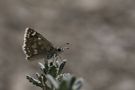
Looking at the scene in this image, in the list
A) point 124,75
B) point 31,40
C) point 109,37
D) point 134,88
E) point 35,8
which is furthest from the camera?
point 35,8

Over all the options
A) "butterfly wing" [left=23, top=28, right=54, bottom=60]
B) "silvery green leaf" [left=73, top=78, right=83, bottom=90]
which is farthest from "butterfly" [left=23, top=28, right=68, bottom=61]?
"silvery green leaf" [left=73, top=78, right=83, bottom=90]

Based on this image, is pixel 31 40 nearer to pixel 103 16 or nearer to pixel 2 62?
pixel 2 62

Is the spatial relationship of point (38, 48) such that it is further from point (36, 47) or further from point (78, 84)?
point (78, 84)

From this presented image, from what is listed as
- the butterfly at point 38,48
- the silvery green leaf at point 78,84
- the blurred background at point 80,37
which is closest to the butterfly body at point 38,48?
the butterfly at point 38,48

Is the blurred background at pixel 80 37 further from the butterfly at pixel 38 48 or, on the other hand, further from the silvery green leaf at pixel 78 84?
the silvery green leaf at pixel 78 84

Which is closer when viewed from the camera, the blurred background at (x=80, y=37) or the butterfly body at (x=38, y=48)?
the butterfly body at (x=38, y=48)

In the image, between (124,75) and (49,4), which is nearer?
(124,75)

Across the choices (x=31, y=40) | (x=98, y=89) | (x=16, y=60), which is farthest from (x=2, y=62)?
(x=31, y=40)
